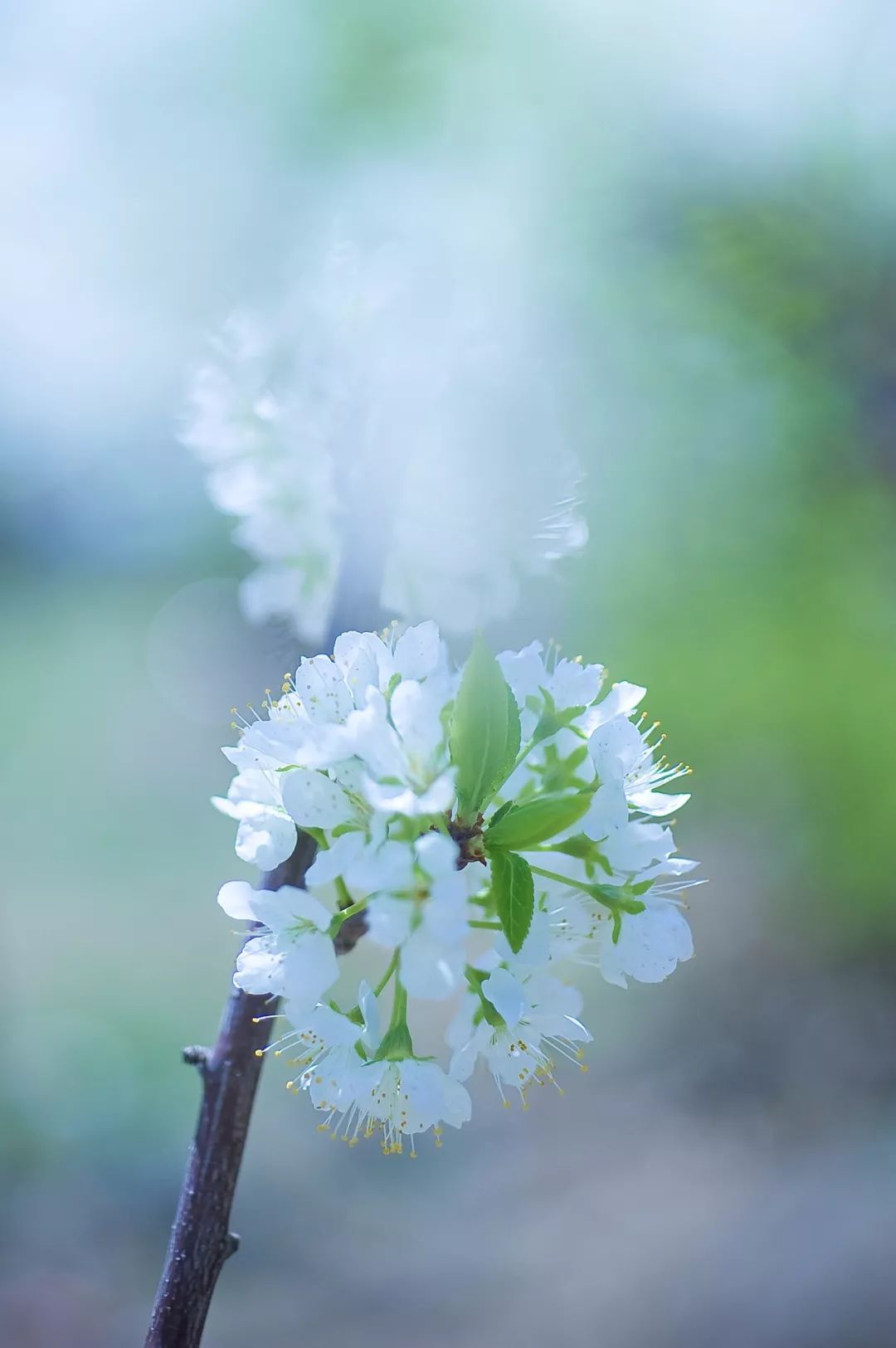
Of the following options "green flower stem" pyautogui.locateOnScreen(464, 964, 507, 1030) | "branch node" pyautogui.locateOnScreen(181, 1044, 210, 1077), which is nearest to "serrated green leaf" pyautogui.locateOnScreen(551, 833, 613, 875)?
"green flower stem" pyautogui.locateOnScreen(464, 964, 507, 1030)

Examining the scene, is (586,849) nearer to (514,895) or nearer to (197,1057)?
(514,895)

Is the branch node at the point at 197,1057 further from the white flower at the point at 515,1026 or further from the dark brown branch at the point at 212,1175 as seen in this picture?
the white flower at the point at 515,1026

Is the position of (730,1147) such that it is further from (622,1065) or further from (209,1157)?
(209,1157)

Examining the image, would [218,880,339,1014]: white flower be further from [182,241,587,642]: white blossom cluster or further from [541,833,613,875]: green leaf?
[182,241,587,642]: white blossom cluster

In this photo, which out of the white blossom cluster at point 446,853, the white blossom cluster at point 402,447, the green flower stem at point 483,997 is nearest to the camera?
the white blossom cluster at point 446,853

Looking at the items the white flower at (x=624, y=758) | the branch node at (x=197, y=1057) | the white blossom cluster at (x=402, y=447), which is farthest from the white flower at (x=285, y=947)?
the white blossom cluster at (x=402, y=447)

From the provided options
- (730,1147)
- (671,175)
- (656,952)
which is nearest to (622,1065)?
(730,1147)

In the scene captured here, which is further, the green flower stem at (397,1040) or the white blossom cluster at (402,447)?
the white blossom cluster at (402,447)
